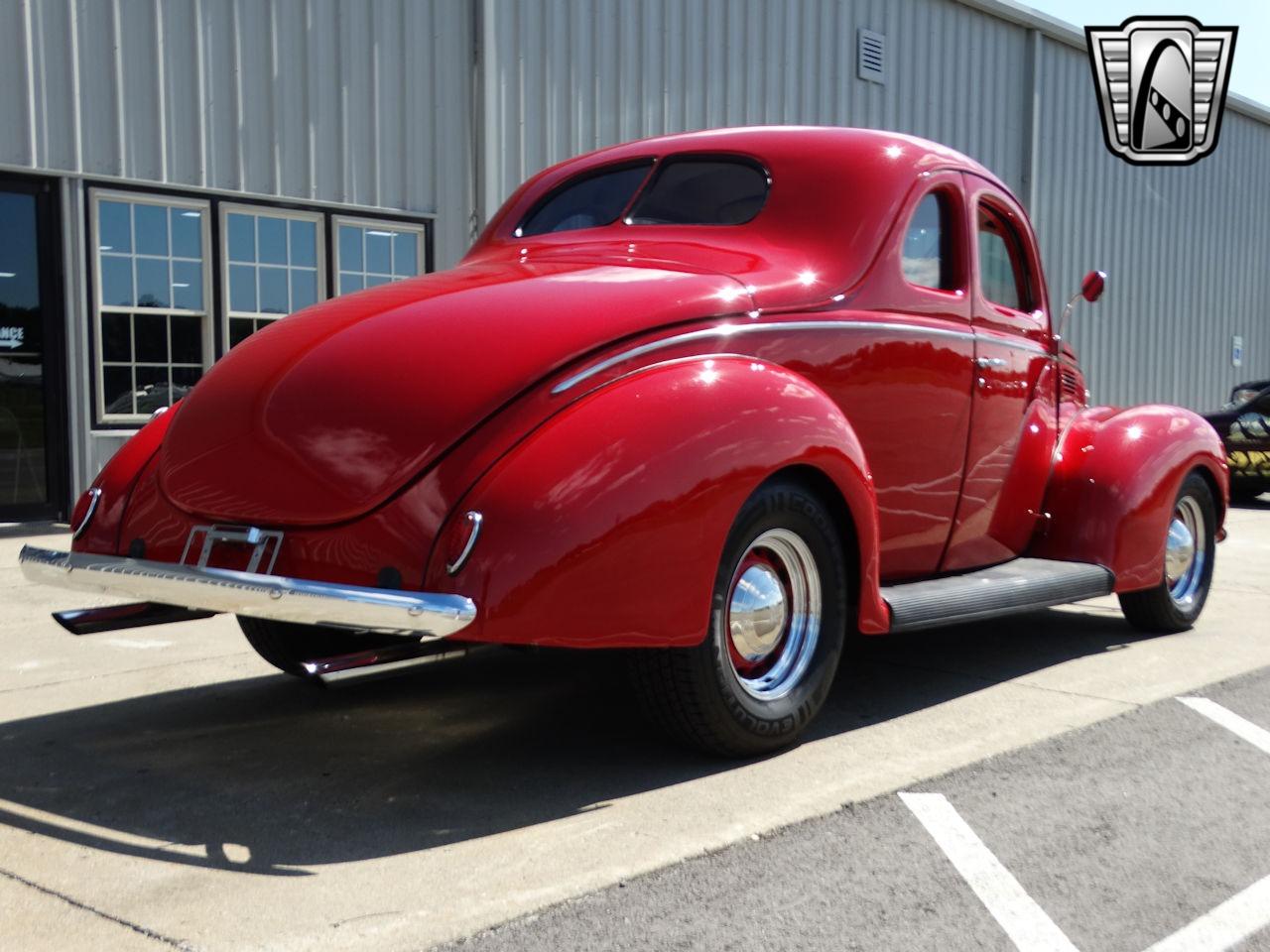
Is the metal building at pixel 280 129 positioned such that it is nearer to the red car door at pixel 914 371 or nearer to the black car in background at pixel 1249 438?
the black car in background at pixel 1249 438

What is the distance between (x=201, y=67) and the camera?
9.91 m

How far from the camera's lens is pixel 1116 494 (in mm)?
5531

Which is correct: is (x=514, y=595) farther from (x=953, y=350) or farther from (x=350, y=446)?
(x=953, y=350)

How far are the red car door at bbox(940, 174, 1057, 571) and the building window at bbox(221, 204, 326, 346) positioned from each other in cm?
652

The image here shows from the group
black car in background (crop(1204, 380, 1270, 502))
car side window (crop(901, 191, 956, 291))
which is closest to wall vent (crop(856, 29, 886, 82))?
black car in background (crop(1204, 380, 1270, 502))

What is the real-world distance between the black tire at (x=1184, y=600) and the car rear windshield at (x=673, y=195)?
8.36ft

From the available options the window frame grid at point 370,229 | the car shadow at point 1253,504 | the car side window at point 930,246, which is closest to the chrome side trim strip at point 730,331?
the car side window at point 930,246

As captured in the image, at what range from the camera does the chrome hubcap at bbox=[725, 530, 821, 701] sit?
3.81 metres

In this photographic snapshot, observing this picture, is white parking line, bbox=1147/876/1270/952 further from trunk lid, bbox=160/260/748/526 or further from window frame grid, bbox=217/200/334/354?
window frame grid, bbox=217/200/334/354

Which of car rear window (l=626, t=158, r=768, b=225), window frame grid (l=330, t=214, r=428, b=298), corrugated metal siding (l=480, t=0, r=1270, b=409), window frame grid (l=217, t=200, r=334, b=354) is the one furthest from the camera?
corrugated metal siding (l=480, t=0, r=1270, b=409)

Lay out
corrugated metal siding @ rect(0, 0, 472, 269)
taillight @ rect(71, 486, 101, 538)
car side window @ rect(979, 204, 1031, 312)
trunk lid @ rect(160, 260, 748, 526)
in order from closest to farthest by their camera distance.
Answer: trunk lid @ rect(160, 260, 748, 526), taillight @ rect(71, 486, 101, 538), car side window @ rect(979, 204, 1031, 312), corrugated metal siding @ rect(0, 0, 472, 269)

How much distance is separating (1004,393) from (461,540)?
278cm

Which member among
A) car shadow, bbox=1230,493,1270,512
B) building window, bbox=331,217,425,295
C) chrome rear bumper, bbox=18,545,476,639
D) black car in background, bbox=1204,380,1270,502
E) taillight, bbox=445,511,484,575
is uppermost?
building window, bbox=331,217,425,295

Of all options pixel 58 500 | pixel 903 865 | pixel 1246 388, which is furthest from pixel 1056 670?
pixel 1246 388
